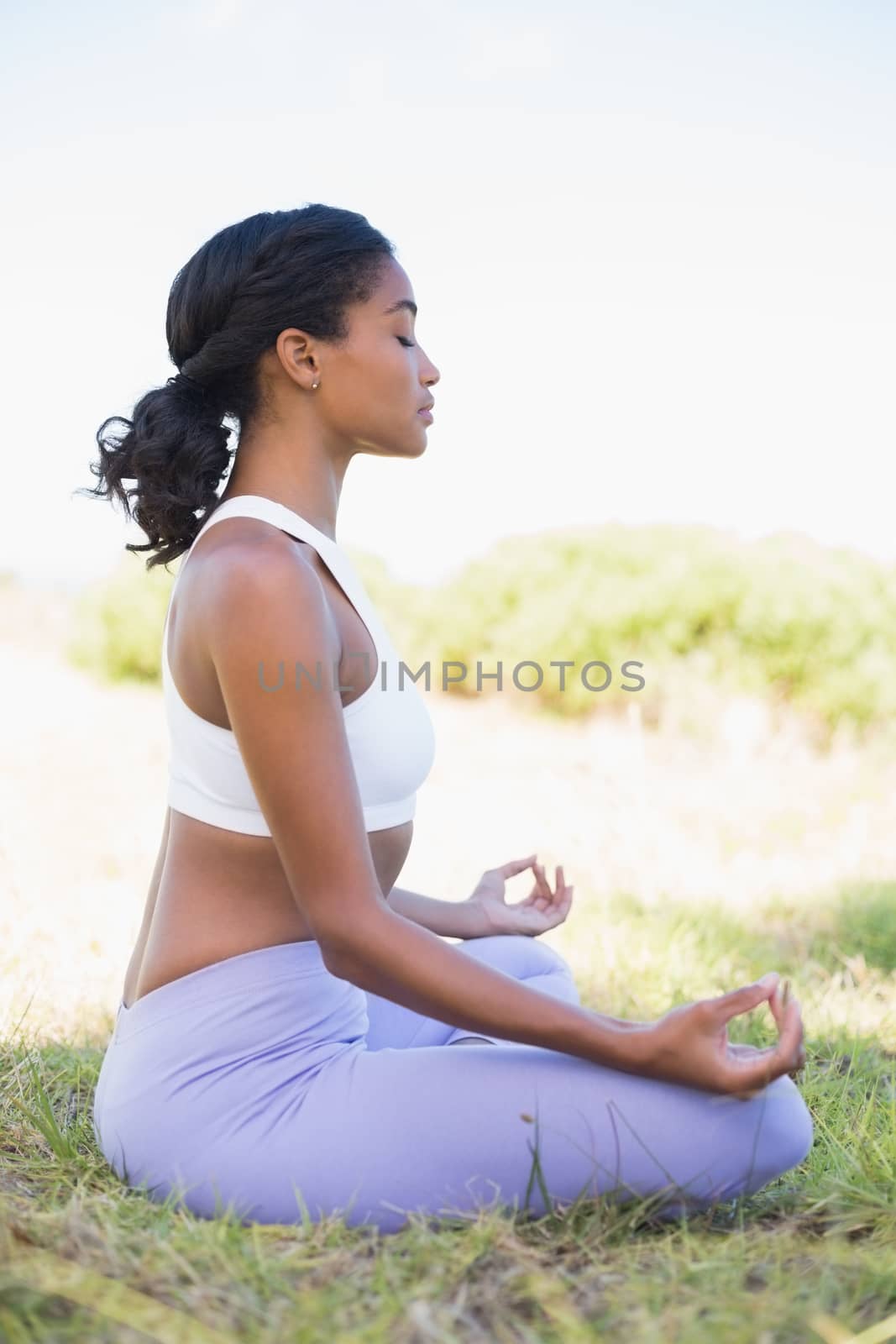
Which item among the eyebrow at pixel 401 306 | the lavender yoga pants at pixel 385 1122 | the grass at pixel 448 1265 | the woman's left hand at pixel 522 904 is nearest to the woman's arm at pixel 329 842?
the lavender yoga pants at pixel 385 1122

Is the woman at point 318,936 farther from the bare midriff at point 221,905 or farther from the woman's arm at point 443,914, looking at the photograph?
the woman's arm at point 443,914

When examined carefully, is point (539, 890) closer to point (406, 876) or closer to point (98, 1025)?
point (98, 1025)

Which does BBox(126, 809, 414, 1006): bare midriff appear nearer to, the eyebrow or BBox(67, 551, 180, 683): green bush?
the eyebrow

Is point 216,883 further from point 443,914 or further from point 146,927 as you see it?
point 443,914

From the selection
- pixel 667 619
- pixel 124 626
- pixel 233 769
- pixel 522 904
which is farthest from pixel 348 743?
pixel 124 626

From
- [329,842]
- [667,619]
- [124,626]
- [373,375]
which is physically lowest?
[329,842]

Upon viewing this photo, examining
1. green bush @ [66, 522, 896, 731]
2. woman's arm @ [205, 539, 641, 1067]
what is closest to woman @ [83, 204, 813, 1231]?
woman's arm @ [205, 539, 641, 1067]

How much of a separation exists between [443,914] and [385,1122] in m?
0.67

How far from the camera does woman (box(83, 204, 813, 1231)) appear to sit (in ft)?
4.96

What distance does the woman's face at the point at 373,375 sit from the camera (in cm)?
186

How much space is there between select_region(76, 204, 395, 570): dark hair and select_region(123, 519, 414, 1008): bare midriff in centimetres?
26

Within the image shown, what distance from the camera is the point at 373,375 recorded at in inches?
73.9

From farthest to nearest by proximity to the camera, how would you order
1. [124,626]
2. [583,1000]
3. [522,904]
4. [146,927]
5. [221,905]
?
[124,626] < [583,1000] < [522,904] < [146,927] < [221,905]

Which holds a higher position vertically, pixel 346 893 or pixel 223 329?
pixel 223 329
